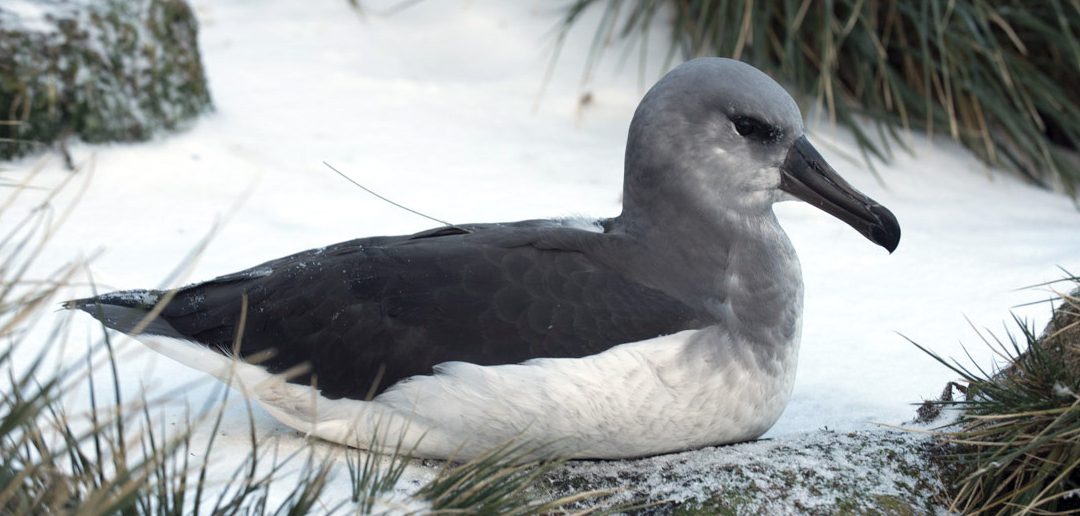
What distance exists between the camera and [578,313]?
337 centimetres

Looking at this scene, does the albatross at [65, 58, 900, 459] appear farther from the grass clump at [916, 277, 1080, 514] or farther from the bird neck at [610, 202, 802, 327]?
the grass clump at [916, 277, 1080, 514]

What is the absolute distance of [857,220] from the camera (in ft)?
12.1

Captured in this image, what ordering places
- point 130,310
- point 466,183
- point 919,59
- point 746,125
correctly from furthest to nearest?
point 919,59 < point 466,183 < point 746,125 < point 130,310

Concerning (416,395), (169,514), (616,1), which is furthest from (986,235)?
(169,514)

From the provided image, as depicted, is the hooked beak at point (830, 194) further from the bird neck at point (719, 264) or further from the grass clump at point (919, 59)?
the grass clump at point (919, 59)

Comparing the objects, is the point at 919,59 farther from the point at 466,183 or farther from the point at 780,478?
the point at 780,478

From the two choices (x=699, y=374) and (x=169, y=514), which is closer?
(x=169, y=514)

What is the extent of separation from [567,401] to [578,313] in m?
0.25

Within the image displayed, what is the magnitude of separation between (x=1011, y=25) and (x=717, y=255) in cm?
450

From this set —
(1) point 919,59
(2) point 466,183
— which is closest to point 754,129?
(2) point 466,183

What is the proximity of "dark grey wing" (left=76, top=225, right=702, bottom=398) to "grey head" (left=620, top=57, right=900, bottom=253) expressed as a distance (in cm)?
32

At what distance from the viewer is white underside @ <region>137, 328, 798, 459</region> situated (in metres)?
3.29

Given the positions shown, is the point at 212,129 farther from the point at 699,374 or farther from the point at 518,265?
the point at 699,374

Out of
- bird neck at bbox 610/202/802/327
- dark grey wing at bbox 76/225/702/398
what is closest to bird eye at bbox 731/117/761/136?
bird neck at bbox 610/202/802/327
